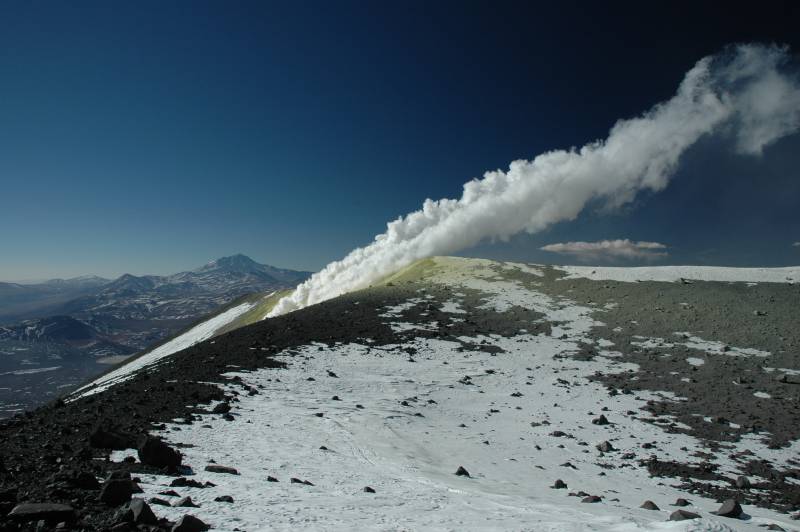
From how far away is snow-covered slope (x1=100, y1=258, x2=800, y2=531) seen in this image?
9.44 meters

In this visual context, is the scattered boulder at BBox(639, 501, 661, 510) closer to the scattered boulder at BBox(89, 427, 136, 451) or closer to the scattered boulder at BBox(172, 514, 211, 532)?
the scattered boulder at BBox(172, 514, 211, 532)

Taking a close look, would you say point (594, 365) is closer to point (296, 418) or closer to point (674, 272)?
point (296, 418)

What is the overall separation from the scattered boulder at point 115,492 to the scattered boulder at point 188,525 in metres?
1.53

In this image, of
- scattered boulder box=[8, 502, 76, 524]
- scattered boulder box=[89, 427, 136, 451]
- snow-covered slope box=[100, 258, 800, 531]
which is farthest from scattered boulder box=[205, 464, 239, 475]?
scattered boulder box=[8, 502, 76, 524]

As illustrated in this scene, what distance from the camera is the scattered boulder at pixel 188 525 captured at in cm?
697

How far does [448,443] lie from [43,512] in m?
13.9

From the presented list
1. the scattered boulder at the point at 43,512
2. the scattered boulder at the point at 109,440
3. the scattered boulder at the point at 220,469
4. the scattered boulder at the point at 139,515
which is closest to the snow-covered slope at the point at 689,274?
the scattered boulder at the point at 220,469

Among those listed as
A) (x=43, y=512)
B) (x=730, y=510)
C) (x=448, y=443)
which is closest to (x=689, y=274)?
(x=448, y=443)

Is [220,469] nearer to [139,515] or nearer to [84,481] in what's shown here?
[84,481]

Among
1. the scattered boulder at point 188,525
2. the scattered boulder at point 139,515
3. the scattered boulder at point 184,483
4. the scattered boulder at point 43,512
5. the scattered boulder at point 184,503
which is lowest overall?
the scattered boulder at point 184,483

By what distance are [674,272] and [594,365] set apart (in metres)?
29.5

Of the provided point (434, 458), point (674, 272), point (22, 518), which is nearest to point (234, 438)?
point (434, 458)

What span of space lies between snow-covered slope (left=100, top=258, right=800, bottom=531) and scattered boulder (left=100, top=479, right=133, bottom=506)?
813 mm

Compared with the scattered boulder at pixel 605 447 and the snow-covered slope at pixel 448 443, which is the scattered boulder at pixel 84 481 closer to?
the snow-covered slope at pixel 448 443
